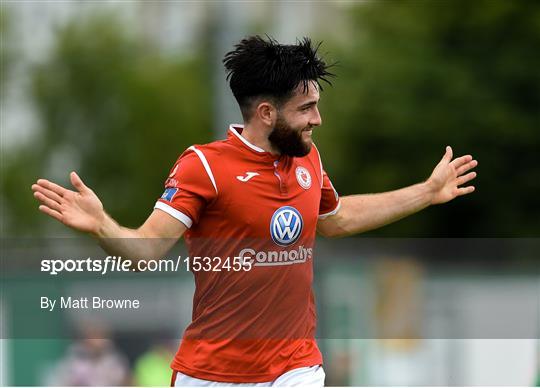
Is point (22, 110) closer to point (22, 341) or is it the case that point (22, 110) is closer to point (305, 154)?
point (22, 341)

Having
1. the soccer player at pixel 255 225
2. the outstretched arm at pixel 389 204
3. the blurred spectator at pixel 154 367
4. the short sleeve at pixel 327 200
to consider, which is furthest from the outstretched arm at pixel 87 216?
the blurred spectator at pixel 154 367

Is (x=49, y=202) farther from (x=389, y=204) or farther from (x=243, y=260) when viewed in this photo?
(x=389, y=204)

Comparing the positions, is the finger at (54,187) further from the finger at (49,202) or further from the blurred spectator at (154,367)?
the blurred spectator at (154,367)

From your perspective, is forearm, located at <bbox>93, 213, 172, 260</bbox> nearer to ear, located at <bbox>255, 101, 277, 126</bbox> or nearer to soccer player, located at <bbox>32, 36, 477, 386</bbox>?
soccer player, located at <bbox>32, 36, 477, 386</bbox>

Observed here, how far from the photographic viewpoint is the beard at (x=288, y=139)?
21.9 ft

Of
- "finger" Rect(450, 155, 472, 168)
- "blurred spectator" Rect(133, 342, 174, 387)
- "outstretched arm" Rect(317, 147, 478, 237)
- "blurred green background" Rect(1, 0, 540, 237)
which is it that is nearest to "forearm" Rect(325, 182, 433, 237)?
"outstretched arm" Rect(317, 147, 478, 237)

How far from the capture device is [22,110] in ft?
119

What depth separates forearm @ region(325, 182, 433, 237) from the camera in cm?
728

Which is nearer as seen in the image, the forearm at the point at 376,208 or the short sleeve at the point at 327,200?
the short sleeve at the point at 327,200

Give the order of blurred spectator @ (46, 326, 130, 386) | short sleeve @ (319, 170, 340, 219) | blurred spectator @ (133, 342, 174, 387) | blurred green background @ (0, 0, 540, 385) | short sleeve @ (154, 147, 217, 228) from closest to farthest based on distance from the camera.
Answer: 1. short sleeve @ (154, 147, 217, 228)
2. short sleeve @ (319, 170, 340, 219)
3. blurred spectator @ (46, 326, 130, 386)
4. blurred spectator @ (133, 342, 174, 387)
5. blurred green background @ (0, 0, 540, 385)

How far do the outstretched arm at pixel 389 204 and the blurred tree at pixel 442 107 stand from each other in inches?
778

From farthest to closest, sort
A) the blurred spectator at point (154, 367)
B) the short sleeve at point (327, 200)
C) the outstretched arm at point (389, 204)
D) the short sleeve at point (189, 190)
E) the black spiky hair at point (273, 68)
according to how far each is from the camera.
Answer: the blurred spectator at point (154, 367) < the outstretched arm at point (389, 204) < the short sleeve at point (327, 200) < the black spiky hair at point (273, 68) < the short sleeve at point (189, 190)

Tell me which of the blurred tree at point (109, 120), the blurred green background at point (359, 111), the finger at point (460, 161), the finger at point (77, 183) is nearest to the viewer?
the finger at point (77, 183)

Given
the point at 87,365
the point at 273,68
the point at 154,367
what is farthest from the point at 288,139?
the point at 154,367
